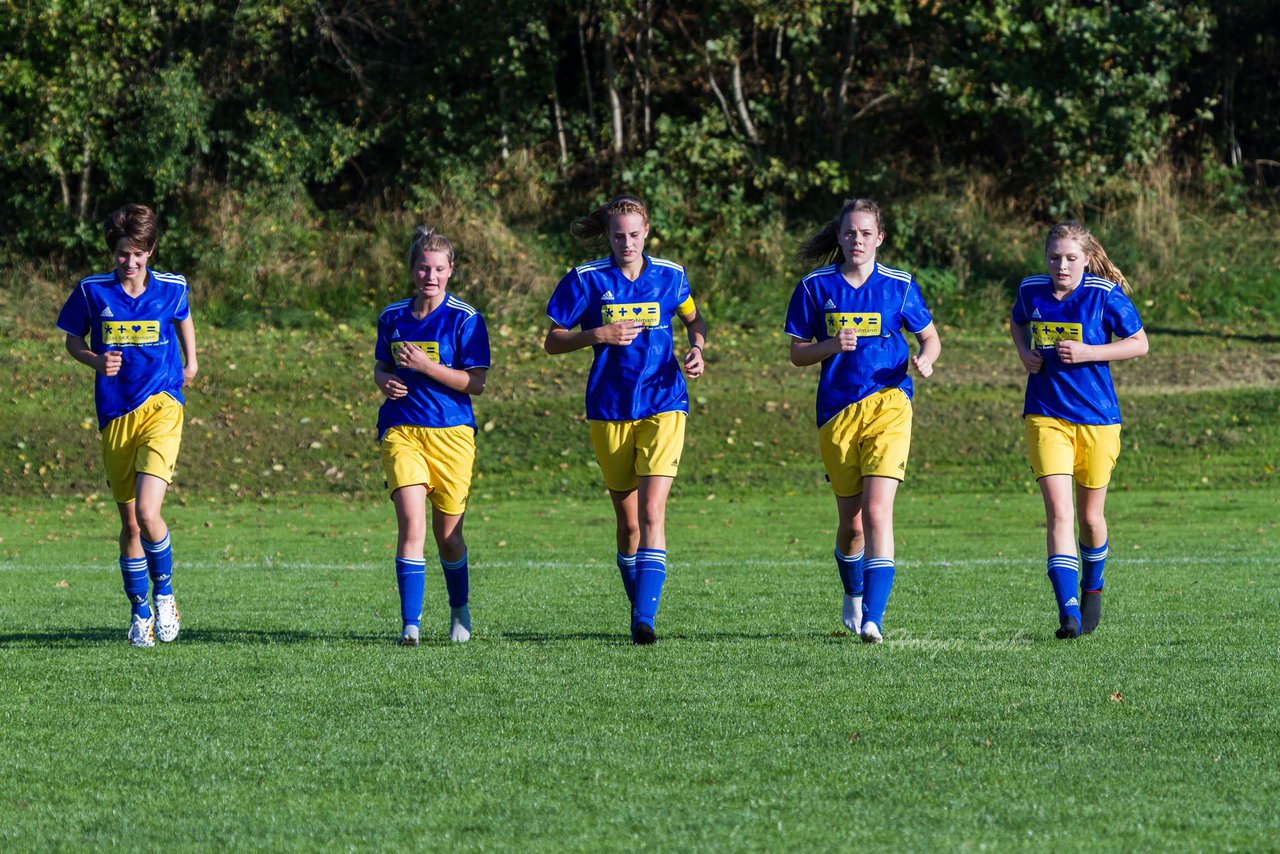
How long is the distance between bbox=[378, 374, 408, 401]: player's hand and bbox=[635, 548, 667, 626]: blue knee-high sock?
4.28 ft

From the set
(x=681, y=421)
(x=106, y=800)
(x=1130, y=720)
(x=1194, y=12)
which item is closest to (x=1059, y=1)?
(x=1194, y=12)

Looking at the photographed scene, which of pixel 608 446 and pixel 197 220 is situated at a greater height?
pixel 197 220

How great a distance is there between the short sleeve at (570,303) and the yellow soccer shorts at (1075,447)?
2088 millimetres

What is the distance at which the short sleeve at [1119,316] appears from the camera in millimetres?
7547

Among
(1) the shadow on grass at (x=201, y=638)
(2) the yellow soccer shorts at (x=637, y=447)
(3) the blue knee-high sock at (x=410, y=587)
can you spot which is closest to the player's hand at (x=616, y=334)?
(2) the yellow soccer shorts at (x=637, y=447)

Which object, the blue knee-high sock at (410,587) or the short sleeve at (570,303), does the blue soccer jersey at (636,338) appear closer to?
the short sleeve at (570,303)

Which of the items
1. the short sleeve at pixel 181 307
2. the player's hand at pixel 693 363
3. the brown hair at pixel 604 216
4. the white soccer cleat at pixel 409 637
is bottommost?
the white soccer cleat at pixel 409 637

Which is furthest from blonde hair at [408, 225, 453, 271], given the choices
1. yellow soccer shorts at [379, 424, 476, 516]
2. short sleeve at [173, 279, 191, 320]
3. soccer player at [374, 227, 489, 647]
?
short sleeve at [173, 279, 191, 320]

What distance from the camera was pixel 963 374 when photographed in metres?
21.2

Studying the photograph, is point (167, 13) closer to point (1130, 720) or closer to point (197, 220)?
point (197, 220)

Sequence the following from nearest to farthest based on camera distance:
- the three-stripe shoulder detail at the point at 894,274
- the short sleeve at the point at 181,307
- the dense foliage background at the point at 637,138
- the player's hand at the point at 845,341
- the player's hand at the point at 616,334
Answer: the player's hand at the point at 845,341, the player's hand at the point at 616,334, the three-stripe shoulder detail at the point at 894,274, the short sleeve at the point at 181,307, the dense foliage background at the point at 637,138

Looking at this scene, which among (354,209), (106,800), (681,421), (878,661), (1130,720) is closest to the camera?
(106,800)

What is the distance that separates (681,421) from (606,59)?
1933 cm

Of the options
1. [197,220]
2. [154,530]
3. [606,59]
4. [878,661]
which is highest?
[606,59]
